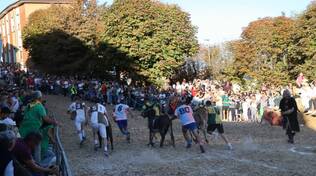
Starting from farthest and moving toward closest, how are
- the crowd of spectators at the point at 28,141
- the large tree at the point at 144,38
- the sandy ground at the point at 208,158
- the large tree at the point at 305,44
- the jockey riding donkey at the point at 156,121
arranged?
the large tree at the point at 144,38 < the large tree at the point at 305,44 < the jockey riding donkey at the point at 156,121 < the sandy ground at the point at 208,158 < the crowd of spectators at the point at 28,141

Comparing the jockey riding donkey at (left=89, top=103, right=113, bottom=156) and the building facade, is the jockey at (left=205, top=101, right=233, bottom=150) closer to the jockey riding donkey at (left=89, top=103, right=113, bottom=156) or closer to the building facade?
the jockey riding donkey at (left=89, top=103, right=113, bottom=156)

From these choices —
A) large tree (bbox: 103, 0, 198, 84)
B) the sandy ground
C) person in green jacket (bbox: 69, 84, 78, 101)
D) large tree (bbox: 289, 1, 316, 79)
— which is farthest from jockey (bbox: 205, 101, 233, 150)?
large tree (bbox: 103, 0, 198, 84)

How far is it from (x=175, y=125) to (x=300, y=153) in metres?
12.0

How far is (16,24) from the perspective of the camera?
8794 centimetres

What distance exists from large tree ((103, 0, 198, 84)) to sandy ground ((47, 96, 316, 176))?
2286 cm

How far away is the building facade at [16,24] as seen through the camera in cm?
8250

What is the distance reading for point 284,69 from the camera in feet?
155

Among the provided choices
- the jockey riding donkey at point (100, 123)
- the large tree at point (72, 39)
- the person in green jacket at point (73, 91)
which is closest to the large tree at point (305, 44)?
the large tree at point (72, 39)

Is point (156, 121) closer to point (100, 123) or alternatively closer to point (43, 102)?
point (100, 123)

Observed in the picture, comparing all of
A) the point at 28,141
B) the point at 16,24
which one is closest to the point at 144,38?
the point at 28,141

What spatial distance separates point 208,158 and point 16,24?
249 feet

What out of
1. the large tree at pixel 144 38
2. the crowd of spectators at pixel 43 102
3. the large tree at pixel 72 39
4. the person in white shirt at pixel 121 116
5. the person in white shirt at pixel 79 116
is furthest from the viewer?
the large tree at pixel 72 39

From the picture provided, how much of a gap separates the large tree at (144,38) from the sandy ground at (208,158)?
75.0 ft

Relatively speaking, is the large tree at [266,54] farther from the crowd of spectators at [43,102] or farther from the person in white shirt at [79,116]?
the person in white shirt at [79,116]
